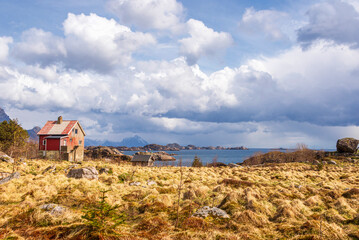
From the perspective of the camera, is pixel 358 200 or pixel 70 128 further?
pixel 70 128

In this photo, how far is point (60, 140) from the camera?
44500mm

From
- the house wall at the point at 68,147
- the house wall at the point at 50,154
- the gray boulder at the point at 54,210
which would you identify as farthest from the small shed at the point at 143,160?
the gray boulder at the point at 54,210

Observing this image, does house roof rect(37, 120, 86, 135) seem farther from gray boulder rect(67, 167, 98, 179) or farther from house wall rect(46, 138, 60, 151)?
gray boulder rect(67, 167, 98, 179)

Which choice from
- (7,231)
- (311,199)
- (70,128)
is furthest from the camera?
(70,128)

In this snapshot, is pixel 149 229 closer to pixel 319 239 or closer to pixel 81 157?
pixel 319 239

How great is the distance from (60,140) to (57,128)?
3.47m

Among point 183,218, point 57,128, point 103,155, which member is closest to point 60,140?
point 57,128

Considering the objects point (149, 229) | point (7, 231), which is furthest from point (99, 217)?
point (7, 231)

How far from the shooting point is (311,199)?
12102 millimetres

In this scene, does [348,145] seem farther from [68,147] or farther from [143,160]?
[68,147]

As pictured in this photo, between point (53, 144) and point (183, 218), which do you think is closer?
point (183, 218)

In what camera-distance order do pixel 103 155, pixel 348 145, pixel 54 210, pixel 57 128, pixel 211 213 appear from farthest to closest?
1. pixel 103 155
2. pixel 348 145
3. pixel 57 128
4. pixel 211 213
5. pixel 54 210

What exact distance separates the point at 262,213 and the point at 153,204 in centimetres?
483

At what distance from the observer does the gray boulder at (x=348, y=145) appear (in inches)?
2268
